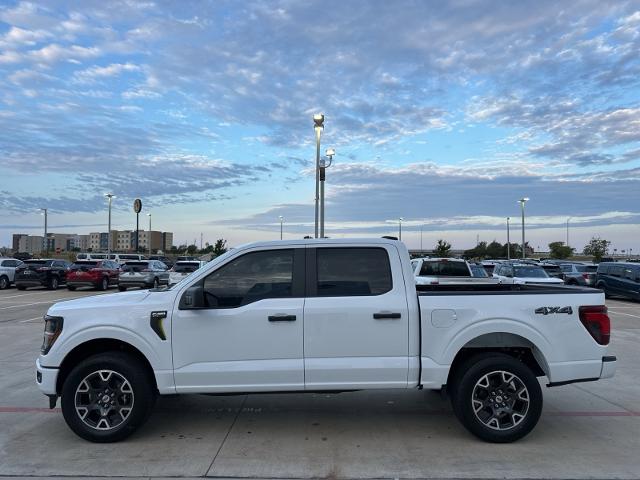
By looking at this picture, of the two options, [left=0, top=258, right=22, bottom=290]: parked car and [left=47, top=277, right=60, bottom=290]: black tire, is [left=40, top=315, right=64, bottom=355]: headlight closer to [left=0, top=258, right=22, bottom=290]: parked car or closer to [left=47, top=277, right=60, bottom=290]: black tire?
[left=47, top=277, right=60, bottom=290]: black tire

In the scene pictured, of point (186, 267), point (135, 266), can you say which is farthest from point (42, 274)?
point (186, 267)

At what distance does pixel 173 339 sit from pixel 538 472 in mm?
3350

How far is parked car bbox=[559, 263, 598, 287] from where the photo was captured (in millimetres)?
25920

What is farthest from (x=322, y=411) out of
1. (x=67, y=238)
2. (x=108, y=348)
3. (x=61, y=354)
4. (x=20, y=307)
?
(x=67, y=238)

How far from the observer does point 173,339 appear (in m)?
5.16

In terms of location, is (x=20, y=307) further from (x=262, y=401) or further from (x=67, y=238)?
(x=67, y=238)

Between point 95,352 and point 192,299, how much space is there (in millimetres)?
1247

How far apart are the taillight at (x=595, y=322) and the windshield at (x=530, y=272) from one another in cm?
1579

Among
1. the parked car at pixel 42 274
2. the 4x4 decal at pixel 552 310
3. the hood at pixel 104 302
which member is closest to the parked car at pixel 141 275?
the parked car at pixel 42 274

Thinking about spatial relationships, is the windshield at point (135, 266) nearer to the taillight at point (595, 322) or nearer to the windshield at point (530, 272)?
the windshield at point (530, 272)

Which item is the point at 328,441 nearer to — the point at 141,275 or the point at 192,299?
the point at 192,299

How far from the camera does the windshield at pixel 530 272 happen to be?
2041cm

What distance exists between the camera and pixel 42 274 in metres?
26.8

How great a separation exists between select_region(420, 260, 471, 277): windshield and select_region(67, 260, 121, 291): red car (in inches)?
675
